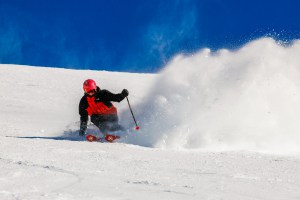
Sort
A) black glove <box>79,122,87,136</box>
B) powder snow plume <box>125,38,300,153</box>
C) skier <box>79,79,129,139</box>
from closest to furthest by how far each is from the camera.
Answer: powder snow plume <box>125,38,300,153</box> → black glove <box>79,122,87,136</box> → skier <box>79,79,129,139</box>

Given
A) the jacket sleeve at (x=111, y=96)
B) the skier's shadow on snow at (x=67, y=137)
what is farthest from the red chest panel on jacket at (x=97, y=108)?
the skier's shadow on snow at (x=67, y=137)

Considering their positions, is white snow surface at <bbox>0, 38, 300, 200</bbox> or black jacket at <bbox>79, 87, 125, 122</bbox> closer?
white snow surface at <bbox>0, 38, 300, 200</bbox>

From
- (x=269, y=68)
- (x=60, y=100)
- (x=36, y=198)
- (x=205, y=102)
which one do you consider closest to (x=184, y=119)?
(x=205, y=102)

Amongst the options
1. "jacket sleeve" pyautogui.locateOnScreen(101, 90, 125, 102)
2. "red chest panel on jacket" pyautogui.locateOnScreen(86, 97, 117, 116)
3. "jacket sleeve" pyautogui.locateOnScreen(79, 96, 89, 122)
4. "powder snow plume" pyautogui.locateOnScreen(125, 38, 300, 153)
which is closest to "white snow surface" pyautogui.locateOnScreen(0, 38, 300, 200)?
"powder snow plume" pyautogui.locateOnScreen(125, 38, 300, 153)

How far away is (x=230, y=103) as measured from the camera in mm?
8367

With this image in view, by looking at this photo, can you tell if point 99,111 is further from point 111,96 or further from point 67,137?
point 67,137

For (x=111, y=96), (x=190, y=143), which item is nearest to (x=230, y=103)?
(x=190, y=143)

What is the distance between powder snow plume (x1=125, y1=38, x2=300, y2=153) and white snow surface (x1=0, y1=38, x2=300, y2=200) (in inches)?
0.8

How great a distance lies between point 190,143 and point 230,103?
129 cm

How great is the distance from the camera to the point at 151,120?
8633mm

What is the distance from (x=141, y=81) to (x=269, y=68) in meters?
18.8

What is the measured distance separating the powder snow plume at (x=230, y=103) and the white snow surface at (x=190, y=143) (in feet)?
0.06

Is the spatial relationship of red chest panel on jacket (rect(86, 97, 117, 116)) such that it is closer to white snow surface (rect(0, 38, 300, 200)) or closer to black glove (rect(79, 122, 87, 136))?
black glove (rect(79, 122, 87, 136))

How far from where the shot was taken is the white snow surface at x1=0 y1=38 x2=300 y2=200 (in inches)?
161
